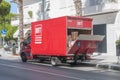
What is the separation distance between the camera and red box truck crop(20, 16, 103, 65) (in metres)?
25.8

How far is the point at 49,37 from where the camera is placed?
27734mm

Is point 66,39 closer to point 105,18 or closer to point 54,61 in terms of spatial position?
point 54,61

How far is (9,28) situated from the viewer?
2825 inches

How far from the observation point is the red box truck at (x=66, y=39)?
84.7ft

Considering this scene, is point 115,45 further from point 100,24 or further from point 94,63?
point 94,63

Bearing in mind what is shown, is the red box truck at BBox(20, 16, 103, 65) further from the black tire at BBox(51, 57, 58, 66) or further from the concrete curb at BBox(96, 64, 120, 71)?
the concrete curb at BBox(96, 64, 120, 71)

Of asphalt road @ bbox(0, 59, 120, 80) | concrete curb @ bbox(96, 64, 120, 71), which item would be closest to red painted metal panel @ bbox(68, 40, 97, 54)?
concrete curb @ bbox(96, 64, 120, 71)

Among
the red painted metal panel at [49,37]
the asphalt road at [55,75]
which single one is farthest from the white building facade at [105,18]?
the asphalt road at [55,75]

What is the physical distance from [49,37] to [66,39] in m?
2.27

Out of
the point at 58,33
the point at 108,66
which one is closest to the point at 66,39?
the point at 58,33

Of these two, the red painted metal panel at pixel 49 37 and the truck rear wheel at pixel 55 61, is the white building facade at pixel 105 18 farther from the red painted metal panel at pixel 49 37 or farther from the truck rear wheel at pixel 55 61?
Result: the truck rear wheel at pixel 55 61

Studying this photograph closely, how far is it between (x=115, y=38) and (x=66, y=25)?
1102cm

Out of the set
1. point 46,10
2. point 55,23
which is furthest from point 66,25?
point 46,10

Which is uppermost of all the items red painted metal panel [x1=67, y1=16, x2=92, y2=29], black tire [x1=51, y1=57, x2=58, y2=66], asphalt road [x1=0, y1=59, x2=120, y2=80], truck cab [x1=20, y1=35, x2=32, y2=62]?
red painted metal panel [x1=67, y1=16, x2=92, y2=29]
